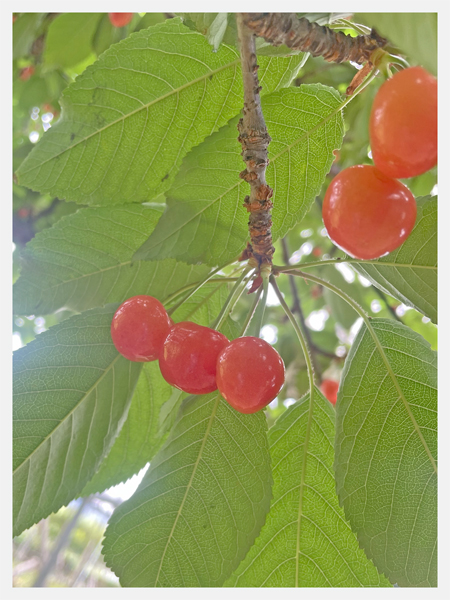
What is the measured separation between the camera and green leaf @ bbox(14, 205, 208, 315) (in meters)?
0.95

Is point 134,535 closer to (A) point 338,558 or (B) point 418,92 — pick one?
(A) point 338,558

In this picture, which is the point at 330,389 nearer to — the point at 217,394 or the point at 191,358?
the point at 217,394

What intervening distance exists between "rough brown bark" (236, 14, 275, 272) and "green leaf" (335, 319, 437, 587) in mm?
272

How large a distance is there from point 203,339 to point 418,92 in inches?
13.5

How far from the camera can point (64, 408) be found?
76cm

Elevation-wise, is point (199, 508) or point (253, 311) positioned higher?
point (253, 311)

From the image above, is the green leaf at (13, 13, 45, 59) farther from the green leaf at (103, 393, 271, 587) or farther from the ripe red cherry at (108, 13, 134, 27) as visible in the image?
the green leaf at (103, 393, 271, 587)

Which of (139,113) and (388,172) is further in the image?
(139,113)

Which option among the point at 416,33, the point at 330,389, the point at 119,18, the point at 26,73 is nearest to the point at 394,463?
the point at 416,33

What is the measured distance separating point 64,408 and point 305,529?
43cm

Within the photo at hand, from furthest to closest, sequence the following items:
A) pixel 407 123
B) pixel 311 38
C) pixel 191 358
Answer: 1. pixel 191 358
2. pixel 311 38
3. pixel 407 123

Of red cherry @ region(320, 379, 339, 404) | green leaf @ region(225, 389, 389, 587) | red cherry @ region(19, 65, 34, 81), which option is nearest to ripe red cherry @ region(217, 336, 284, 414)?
green leaf @ region(225, 389, 389, 587)

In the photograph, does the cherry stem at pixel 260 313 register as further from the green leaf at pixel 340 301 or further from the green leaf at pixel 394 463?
the green leaf at pixel 340 301
